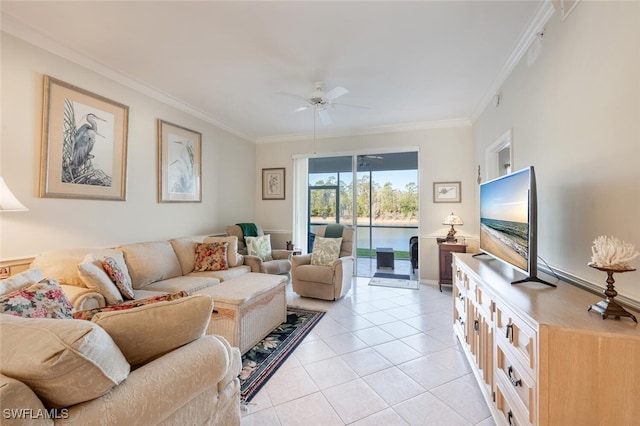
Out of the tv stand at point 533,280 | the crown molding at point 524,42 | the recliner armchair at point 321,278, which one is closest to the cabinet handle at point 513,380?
the tv stand at point 533,280

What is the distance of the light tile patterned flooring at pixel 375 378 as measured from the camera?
1.73 m

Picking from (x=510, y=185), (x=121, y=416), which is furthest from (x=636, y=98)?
(x=121, y=416)

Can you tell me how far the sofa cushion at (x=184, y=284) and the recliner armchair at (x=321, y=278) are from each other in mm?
1172

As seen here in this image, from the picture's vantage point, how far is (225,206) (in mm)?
4906

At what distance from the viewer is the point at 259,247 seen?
4371 millimetres

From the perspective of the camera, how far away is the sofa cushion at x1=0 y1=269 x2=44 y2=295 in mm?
1529

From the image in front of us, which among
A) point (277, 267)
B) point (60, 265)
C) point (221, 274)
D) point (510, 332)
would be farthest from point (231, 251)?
point (510, 332)

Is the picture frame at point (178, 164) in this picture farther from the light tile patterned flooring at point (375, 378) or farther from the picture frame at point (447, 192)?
the picture frame at point (447, 192)

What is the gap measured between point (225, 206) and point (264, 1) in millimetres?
3489

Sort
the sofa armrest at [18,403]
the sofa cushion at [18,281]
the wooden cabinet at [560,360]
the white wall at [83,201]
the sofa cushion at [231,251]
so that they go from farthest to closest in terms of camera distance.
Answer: the sofa cushion at [231,251], the white wall at [83,201], the sofa cushion at [18,281], the wooden cabinet at [560,360], the sofa armrest at [18,403]

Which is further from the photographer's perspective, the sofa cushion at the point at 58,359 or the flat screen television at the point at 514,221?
the flat screen television at the point at 514,221

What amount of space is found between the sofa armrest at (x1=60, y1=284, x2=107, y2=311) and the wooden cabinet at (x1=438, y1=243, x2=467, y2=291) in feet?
13.7

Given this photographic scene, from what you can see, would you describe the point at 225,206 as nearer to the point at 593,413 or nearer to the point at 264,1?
the point at 264,1

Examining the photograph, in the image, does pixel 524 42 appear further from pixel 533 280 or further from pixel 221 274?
pixel 221 274
